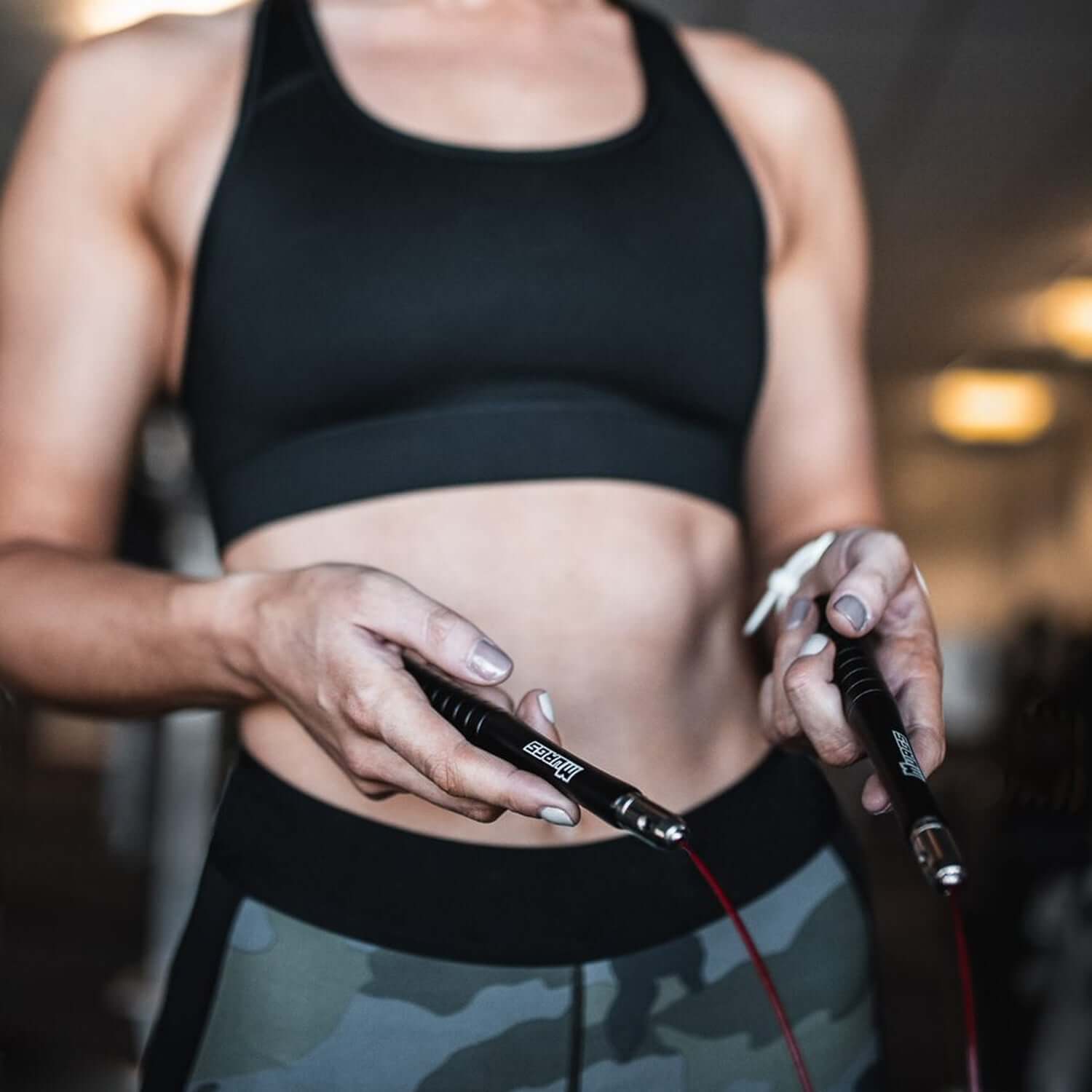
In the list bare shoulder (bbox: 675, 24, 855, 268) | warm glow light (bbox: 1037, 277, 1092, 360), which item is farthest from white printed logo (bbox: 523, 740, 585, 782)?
warm glow light (bbox: 1037, 277, 1092, 360)

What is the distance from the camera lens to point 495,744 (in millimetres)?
476

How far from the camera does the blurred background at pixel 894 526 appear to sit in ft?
8.25

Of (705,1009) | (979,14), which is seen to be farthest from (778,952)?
(979,14)

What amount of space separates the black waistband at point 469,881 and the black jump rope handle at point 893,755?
0.63ft

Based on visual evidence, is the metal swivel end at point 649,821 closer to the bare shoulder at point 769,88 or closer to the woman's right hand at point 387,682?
the woman's right hand at point 387,682

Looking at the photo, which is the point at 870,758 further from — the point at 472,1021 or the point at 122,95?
the point at 122,95

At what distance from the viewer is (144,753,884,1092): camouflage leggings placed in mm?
629

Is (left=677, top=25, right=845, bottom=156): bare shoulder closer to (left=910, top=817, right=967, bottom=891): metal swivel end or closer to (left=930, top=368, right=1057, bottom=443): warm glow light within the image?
(left=910, top=817, right=967, bottom=891): metal swivel end

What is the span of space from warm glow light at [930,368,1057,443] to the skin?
17.1ft

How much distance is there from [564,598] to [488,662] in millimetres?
243

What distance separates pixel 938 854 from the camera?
0.39 metres

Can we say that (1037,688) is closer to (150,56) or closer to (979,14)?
(150,56)

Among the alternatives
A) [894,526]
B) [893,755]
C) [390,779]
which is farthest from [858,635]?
[894,526]

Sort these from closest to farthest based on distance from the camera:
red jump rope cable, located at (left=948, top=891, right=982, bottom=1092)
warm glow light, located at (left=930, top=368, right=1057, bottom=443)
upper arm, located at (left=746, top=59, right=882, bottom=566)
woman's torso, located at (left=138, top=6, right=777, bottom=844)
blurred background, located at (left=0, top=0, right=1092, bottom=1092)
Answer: red jump rope cable, located at (left=948, top=891, right=982, bottom=1092) → woman's torso, located at (left=138, top=6, right=777, bottom=844) → upper arm, located at (left=746, top=59, right=882, bottom=566) → blurred background, located at (left=0, top=0, right=1092, bottom=1092) → warm glow light, located at (left=930, top=368, right=1057, bottom=443)
